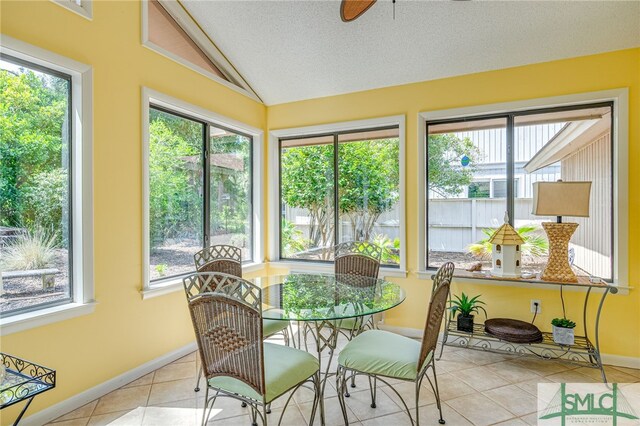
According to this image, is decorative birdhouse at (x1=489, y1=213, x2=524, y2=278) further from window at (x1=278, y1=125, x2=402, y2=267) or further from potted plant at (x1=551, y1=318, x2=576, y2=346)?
window at (x1=278, y1=125, x2=402, y2=267)

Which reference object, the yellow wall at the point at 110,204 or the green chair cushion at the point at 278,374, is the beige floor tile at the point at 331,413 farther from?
the yellow wall at the point at 110,204

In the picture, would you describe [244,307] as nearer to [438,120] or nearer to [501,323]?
[501,323]

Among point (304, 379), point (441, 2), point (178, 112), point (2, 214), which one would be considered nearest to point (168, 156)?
point (178, 112)

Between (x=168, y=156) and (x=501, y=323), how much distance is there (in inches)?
132

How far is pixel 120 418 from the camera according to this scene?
88.4 inches

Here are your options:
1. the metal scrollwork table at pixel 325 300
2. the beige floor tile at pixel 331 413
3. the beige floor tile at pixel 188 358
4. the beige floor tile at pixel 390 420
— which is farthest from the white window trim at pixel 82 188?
the beige floor tile at pixel 390 420

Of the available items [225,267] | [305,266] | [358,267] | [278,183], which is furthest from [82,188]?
[305,266]

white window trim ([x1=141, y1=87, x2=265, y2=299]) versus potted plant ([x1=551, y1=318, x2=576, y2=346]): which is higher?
white window trim ([x1=141, y1=87, x2=265, y2=299])

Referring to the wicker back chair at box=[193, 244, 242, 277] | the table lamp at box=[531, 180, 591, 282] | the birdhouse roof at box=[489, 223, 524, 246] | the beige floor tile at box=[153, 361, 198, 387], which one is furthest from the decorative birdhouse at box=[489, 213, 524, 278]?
the beige floor tile at box=[153, 361, 198, 387]

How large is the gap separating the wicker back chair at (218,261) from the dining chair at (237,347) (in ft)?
2.90

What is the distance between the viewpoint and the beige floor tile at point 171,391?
8.14 feet

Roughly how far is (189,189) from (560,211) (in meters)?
3.27

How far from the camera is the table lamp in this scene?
2.77 meters

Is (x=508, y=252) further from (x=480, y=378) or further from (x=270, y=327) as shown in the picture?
(x=270, y=327)
